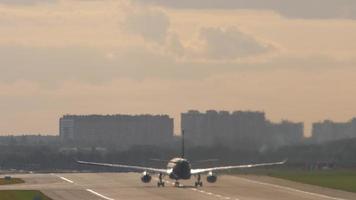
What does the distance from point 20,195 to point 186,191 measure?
15.5 m

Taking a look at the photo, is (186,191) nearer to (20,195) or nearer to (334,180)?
(20,195)

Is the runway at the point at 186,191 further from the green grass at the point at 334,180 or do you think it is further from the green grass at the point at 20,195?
the green grass at the point at 334,180

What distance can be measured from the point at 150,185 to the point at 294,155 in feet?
151

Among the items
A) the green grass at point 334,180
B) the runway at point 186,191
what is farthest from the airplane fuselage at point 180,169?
the green grass at point 334,180

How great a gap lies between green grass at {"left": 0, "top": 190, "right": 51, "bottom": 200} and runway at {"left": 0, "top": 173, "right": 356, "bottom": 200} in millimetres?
1095

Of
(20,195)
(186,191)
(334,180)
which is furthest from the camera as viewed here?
(334,180)

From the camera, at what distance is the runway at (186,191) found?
8950cm

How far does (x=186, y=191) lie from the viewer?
99125 millimetres

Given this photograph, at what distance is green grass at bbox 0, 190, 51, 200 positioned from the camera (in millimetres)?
86481

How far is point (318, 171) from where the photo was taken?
155m

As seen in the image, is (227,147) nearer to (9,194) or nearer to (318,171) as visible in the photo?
(318,171)

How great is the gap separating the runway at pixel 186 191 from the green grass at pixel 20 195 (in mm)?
1095

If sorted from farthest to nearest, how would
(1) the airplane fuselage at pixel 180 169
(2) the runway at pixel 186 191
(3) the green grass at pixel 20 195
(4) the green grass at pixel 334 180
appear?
(4) the green grass at pixel 334 180, (1) the airplane fuselage at pixel 180 169, (2) the runway at pixel 186 191, (3) the green grass at pixel 20 195

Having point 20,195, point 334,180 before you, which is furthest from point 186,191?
point 334,180
